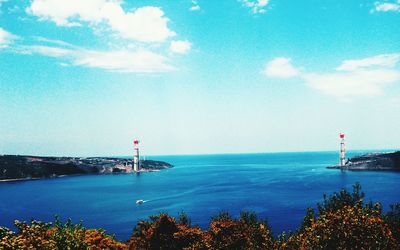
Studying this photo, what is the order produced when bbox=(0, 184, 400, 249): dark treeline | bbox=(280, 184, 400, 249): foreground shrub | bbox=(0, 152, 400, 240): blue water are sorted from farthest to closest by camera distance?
bbox=(0, 152, 400, 240): blue water
bbox=(0, 184, 400, 249): dark treeline
bbox=(280, 184, 400, 249): foreground shrub

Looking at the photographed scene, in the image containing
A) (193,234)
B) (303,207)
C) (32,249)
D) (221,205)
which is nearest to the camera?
(32,249)

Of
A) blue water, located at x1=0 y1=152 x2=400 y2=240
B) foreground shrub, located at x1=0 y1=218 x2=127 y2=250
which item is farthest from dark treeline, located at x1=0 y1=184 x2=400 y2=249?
blue water, located at x1=0 y1=152 x2=400 y2=240

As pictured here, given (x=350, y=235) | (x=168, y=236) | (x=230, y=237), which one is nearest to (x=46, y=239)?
(x=168, y=236)

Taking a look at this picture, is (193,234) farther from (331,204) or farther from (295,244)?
(331,204)

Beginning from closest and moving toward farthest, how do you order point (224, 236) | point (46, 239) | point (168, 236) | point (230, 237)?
point (46, 239) → point (230, 237) → point (224, 236) → point (168, 236)

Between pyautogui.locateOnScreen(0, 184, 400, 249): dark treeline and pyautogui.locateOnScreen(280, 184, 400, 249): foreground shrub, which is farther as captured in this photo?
pyautogui.locateOnScreen(0, 184, 400, 249): dark treeline

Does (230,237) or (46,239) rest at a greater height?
(46,239)

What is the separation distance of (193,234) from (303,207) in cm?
10019

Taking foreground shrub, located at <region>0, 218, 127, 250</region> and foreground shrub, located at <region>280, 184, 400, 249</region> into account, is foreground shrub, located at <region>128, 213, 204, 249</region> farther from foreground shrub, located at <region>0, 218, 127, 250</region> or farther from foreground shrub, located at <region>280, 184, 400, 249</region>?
foreground shrub, located at <region>280, 184, 400, 249</region>

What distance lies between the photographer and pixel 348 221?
89.4 feet

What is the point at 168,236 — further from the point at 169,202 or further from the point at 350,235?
the point at 169,202

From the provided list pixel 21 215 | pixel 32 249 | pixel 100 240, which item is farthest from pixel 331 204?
pixel 21 215

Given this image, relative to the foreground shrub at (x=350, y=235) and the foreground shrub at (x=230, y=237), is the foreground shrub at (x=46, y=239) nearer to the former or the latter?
the foreground shrub at (x=230, y=237)

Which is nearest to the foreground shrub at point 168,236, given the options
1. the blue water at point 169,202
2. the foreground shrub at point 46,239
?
the foreground shrub at point 46,239
